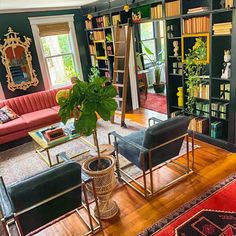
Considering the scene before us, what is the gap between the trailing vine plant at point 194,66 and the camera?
3514 millimetres

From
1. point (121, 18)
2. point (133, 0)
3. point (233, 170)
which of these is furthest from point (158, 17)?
point (233, 170)

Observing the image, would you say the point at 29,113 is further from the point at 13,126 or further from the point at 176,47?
the point at 176,47

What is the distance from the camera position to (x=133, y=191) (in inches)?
111

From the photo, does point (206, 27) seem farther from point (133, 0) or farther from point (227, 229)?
point (227, 229)

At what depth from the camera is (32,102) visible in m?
5.13

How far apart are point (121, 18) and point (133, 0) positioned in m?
0.49

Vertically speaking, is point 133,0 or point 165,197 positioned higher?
point 133,0

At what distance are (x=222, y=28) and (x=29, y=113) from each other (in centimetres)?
395

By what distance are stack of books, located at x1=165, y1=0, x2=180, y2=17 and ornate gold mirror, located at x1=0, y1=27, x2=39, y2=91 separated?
3124 mm

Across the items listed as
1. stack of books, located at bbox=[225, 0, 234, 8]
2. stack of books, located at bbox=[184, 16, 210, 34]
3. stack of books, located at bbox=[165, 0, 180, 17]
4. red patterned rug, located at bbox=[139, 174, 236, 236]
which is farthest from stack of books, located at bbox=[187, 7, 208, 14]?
red patterned rug, located at bbox=[139, 174, 236, 236]

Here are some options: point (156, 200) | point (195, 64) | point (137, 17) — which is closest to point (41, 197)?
point (156, 200)

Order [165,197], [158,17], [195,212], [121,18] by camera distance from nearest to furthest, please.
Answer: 1. [195,212]
2. [165,197]
3. [158,17]
4. [121,18]

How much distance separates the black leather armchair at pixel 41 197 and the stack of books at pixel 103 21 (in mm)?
3994

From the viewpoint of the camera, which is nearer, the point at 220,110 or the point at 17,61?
the point at 220,110
